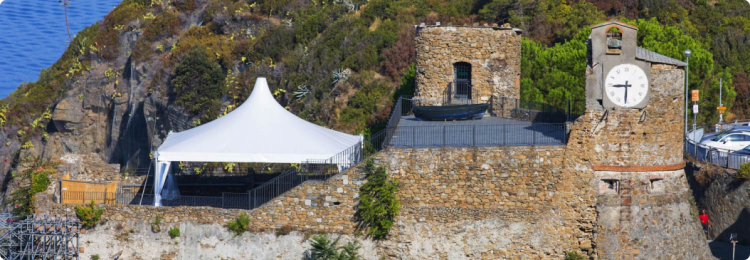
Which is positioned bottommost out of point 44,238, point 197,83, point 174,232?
point 44,238

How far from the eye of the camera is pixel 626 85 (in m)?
23.0

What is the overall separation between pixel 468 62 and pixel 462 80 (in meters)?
0.60

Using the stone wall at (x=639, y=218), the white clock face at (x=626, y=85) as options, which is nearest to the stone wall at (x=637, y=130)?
the white clock face at (x=626, y=85)

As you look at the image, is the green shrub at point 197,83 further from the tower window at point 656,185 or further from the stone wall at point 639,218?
the tower window at point 656,185

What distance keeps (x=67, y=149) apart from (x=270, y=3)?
15.4m

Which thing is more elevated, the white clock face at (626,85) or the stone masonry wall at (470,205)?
the white clock face at (626,85)

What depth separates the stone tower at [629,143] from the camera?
23078 millimetres

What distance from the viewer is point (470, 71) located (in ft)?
102

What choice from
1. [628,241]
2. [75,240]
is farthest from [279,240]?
[628,241]

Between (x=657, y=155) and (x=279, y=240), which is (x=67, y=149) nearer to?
(x=279, y=240)

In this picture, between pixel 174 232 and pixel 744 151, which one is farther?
pixel 744 151

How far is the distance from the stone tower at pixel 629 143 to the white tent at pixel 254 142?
6951 mm

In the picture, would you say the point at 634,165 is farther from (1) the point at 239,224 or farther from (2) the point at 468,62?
(1) the point at 239,224

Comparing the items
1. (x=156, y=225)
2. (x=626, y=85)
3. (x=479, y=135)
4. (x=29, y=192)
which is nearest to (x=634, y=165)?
(x=626, y=85)
